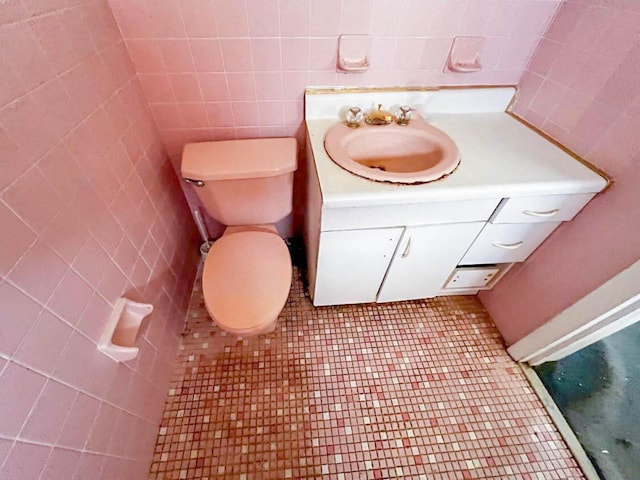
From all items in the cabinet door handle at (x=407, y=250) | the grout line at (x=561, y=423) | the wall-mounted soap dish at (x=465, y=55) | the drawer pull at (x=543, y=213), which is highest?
the wall-mounted soap dish at (x=465, y=55)

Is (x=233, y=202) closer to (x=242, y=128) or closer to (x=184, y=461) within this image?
(x=242, y=128)

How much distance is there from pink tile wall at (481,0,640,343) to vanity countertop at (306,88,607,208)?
0.06 meters

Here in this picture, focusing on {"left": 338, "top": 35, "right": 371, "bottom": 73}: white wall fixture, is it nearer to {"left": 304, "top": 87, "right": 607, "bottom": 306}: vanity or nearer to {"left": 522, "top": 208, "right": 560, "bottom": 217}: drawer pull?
{"left": 304, "top": 87, "right": 607, "bottom": 306}: vanity

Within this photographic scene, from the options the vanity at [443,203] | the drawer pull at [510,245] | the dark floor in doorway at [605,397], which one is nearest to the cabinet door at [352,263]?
the vanity at [443,203]

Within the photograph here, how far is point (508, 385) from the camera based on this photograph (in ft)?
4.04

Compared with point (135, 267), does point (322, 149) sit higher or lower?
higher

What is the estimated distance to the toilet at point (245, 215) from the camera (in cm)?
100

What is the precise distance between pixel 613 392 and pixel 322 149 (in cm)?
166

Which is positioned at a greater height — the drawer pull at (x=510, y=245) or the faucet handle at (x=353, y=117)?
the faucet handle at (x=353, y=117)

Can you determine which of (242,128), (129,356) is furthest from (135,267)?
(242,128)

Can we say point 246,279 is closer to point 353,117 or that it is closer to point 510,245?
point 353,117

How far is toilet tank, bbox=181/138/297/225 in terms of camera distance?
1.04m

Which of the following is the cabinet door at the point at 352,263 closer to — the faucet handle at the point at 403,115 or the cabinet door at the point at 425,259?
the cabinet door at the point at 425,259

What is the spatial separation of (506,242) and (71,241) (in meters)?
1.41
